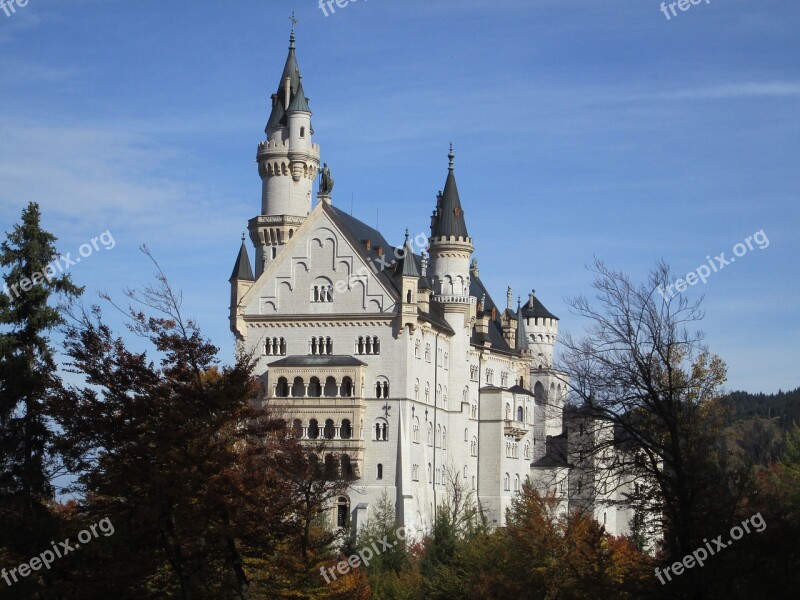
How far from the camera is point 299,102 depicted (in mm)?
105000

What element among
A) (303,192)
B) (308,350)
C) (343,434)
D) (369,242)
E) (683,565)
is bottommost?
(683,565)

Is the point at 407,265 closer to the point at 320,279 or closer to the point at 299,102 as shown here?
the point at 320,279

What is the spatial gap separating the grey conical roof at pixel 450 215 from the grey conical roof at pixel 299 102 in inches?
506

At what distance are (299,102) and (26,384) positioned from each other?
6240 centimetres

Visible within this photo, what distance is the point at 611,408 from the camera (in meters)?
38.0

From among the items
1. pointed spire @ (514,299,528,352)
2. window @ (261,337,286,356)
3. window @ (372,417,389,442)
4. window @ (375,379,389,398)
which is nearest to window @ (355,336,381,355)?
window @ (375,379,389,398)

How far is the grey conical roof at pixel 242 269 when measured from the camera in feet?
327

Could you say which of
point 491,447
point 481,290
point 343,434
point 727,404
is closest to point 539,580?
point 727,404

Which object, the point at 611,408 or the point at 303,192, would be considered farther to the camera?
the point at 303,192

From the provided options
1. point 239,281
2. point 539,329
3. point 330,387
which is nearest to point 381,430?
point 330,387

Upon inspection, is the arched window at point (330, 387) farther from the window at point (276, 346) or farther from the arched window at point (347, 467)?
the arched window at point (347, 467)

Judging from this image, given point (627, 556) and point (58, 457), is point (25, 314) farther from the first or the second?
point (627, 556)

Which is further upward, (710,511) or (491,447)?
(491,447)

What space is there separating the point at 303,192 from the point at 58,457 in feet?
202
